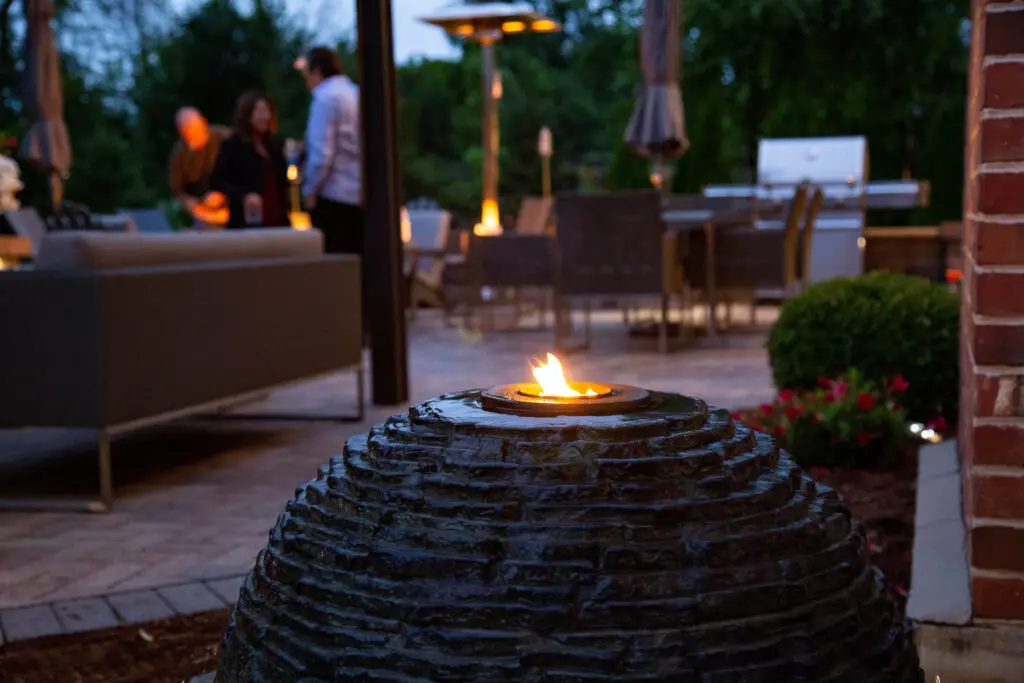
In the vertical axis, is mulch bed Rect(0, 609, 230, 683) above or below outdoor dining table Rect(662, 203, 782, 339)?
below

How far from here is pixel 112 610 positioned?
267cm

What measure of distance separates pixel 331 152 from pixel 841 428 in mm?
3706

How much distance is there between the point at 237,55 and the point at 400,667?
19506 millimetres

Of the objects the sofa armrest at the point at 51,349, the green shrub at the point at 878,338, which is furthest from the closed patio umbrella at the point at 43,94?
the green shrub at the point at 878,338

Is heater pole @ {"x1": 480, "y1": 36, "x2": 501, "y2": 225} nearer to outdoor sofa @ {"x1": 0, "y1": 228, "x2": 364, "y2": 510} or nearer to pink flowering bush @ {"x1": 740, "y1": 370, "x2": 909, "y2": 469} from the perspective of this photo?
outdoor sofa @ {"x1": 0, "y1": 228, "x2": 364, "y2": 510}

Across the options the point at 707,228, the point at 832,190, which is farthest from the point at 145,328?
the point at 832,190

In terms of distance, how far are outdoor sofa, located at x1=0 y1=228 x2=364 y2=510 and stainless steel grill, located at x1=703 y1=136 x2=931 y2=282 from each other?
25.4ft

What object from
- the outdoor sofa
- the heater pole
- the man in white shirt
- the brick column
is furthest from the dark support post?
the heater pole

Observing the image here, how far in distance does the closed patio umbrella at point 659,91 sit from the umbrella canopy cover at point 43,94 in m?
4.33

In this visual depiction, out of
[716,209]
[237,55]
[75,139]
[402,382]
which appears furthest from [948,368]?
[237,55]

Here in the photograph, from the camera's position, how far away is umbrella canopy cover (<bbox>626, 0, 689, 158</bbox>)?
889cm

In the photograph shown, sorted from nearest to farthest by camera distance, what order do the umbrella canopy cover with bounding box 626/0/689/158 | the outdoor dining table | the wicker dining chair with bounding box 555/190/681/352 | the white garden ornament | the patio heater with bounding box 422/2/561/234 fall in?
1. the white garden ornament
2. the wicker dining chair with bounding box 555/190/681/352
3. the outdoor dining table
4. the umbrella canopy cover with bounding box 626/0/689/158
5. the patio heater with bounding box 422/2/561/234

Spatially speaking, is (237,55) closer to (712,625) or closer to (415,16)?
(415,16)

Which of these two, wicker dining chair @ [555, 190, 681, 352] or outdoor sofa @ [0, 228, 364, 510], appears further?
wicker dining chair @ [555, 190, 681, 352]
